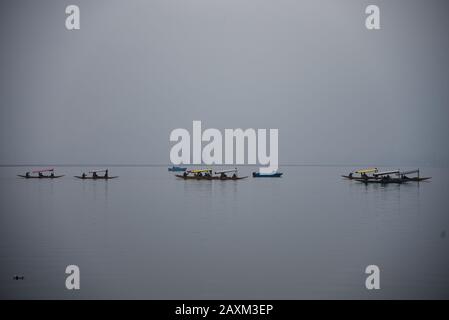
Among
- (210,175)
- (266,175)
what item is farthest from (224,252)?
(266,175)

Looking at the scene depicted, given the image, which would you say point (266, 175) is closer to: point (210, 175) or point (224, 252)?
point (210, 175)

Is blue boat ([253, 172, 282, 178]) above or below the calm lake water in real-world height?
above

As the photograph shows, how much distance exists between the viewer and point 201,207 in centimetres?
2202

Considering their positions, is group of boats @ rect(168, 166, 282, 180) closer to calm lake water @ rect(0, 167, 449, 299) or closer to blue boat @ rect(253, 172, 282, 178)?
blue boat @ rect(253, 172, 282, 178)

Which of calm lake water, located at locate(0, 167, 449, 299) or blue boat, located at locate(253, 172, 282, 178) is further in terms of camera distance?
blue boat, located at locate(253, 172, 282, 178)

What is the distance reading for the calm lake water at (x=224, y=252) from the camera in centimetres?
847

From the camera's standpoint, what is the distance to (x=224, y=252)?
1151 centimetres

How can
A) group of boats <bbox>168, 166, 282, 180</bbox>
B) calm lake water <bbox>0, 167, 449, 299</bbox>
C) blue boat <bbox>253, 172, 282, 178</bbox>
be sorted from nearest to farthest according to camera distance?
calm lake water <bbox>0, 167, 449, 299</bbox> → group of boats <bbox>168, 166, 282, 180</bbox> → blue boat <bbox>253, 172, 282, 178</bbox>

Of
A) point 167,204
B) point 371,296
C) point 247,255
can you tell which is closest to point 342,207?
point 167,204

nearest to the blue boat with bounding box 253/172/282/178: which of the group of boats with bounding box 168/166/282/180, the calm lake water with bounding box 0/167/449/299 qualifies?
the group of boats with bounding box 168/166/282/180

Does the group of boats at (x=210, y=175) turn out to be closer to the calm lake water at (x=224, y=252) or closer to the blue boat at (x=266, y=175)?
the blue boat at (x=266, y=175)

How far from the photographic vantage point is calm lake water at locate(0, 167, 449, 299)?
847cm

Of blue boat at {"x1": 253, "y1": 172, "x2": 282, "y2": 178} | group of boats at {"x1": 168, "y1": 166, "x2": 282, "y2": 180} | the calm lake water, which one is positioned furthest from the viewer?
blue boat at {"x1": 253, "y1": 172, "x2": 282, "y2": 178}
